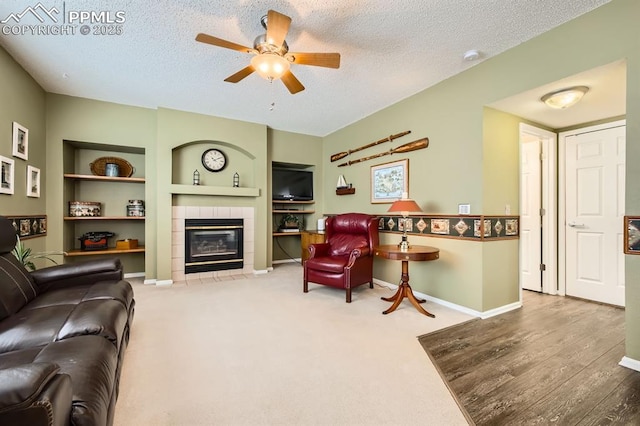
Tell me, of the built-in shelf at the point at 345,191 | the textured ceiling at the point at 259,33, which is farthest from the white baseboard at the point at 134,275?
the built-in shelf at the point at 345,191

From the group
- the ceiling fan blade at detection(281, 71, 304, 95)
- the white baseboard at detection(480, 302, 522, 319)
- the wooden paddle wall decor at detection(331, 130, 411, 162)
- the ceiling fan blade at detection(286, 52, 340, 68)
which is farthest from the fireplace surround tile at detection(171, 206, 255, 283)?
the white baseboard at detection(480, 302, 522, 319)

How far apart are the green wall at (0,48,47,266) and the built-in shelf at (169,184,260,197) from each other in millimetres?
1474

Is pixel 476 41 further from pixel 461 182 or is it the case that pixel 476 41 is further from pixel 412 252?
pixel 412 252

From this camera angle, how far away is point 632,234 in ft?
6.15

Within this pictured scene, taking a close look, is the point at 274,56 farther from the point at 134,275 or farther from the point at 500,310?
the point at 134,275

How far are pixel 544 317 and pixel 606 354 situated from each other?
0.71 meters

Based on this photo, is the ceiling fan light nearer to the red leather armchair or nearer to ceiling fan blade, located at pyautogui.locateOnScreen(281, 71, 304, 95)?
ceiling fan blade, located at pyautogui.locateOnScreen(281, 71, 304, 95)

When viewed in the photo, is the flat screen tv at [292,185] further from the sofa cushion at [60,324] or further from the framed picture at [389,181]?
the sofa cushion at [60,324]

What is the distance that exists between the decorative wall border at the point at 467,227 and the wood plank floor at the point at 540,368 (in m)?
0.85

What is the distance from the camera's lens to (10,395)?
2.17 ft

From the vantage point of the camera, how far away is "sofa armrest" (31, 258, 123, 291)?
2.16m

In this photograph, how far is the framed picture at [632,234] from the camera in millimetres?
1851

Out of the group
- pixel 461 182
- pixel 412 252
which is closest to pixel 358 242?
pixel 412 252

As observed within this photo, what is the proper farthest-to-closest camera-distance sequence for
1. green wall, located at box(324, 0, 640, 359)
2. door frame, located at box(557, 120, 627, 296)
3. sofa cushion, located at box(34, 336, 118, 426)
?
1. door frame, located at box(557, 120, 627, 296)
2. green wall, located at box(324, 0, 640, 359)
3. sofa cushion, located at box(34, 336, 118, 426)
